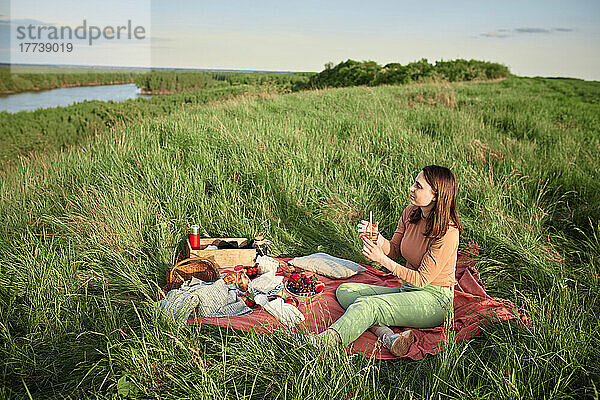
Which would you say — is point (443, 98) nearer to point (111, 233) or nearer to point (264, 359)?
point (111, 233)

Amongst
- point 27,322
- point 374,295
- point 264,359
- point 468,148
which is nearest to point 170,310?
point 264,359

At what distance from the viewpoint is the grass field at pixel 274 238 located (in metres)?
2.40

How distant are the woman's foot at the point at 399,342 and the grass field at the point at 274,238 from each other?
0.22 feet

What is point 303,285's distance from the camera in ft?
12.3

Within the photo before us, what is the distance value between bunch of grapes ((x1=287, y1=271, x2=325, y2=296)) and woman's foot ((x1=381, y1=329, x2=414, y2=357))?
853 mm

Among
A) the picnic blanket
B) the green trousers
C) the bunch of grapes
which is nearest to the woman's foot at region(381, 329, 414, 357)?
the picnic blanket

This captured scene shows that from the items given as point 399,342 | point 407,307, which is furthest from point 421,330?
point 399,342

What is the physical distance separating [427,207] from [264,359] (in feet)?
5.52

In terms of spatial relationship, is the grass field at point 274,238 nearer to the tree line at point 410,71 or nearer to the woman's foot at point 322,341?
the woman's foot at point 322,341

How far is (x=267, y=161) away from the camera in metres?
5.82

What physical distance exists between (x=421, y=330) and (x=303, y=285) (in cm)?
101

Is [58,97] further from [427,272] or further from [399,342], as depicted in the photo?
[399,342]

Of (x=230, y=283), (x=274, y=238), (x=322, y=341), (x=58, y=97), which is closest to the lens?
(x=322, y=341)

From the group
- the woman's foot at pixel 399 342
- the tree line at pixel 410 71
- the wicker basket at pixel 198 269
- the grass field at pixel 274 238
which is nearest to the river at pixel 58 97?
the grass field at pixel 274 238
